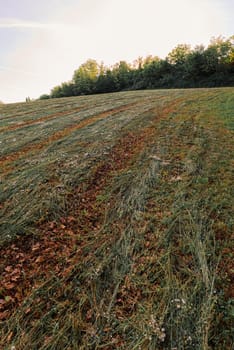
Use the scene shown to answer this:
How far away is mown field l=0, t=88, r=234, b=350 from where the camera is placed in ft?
6.02

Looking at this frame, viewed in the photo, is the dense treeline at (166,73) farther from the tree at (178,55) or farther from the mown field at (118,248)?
the mown field at (118,248)

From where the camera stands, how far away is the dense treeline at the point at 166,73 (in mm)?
26359

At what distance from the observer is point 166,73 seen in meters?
31.3

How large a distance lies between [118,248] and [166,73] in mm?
33985

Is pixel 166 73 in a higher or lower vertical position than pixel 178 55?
lower

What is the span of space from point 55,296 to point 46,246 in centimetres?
79

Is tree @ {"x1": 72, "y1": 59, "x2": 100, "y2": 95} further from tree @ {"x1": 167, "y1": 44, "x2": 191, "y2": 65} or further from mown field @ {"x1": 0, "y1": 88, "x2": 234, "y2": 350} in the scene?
mown field @ {"x1": 0, "y1": 88, "x2": 234, "y2": 350}

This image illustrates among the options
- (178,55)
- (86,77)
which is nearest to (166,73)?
(178,55)

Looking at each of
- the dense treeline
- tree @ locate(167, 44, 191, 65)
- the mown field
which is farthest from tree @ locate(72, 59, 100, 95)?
the mown field

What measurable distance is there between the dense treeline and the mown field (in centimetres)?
2560

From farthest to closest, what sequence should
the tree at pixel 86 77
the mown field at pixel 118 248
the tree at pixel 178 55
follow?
the tree at pixel 86 77, the tree at pixel 178 55, the mown field at pixel 118 248

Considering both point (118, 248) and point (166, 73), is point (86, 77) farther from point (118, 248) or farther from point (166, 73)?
point (118, 248)

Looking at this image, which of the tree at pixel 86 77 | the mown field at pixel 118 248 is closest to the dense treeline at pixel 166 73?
the tree at pixel 86 77

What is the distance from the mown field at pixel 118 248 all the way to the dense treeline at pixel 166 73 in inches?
1008
